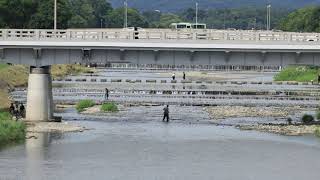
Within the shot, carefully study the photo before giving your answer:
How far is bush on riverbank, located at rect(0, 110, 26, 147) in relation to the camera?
193 feet

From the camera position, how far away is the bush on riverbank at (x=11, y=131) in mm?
58709

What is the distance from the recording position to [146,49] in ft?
224

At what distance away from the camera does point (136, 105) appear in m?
88.9

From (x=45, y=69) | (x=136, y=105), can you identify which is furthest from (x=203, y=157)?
(x=136, y=105)

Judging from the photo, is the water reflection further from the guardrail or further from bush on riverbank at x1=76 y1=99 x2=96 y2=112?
bush on riverbank at x1=76 y1=99 x2=96 y2=112

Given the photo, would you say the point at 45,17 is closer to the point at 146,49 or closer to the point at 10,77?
the point at 10,77

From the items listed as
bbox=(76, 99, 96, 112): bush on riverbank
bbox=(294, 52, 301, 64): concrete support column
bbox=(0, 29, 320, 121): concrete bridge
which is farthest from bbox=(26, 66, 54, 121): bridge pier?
bbox=(294, 52, 301, 64): concrete support column

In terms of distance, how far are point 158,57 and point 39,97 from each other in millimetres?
9575

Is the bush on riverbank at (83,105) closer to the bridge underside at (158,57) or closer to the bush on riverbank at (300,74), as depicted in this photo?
the bridge underside at (158,57)

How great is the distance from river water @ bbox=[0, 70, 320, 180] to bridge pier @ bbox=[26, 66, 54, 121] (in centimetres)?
292

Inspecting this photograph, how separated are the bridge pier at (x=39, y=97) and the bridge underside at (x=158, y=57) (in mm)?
933

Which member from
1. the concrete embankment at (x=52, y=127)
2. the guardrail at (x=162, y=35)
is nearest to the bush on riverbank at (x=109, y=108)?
the guardrail at (x=162, y=35)

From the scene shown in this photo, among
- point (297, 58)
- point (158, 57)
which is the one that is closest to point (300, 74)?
point (297, 58)

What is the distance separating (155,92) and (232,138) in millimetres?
41108
